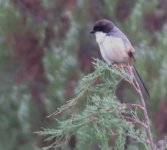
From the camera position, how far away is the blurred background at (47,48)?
312 inches

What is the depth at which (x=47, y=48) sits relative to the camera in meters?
8.29

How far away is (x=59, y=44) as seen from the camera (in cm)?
830

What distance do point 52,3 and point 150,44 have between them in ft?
4.43

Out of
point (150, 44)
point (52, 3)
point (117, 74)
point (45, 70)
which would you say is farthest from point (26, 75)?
point (117, 74)

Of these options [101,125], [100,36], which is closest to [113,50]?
[100,36]

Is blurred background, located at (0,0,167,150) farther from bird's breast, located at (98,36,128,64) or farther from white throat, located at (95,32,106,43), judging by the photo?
bird's breast, located at (98,36,128,64)

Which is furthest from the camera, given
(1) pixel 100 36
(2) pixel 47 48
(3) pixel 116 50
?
(2) pixel 47 48

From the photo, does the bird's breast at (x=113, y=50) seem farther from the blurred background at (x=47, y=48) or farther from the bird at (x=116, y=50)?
the blurred background at (x=47, y=48)

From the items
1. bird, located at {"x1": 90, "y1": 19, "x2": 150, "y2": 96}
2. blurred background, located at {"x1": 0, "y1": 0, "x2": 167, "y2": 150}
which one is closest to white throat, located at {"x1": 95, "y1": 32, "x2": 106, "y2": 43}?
bird, located at {"x1": 90, "y1": 19, "x2": 150, "y2": 96}

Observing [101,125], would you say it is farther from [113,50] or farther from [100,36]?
[100,36]

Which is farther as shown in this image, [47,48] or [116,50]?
[47,48]

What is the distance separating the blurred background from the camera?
26.0 ft

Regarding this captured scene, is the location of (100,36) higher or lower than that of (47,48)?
lower

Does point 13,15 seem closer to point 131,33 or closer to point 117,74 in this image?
point 131,33
